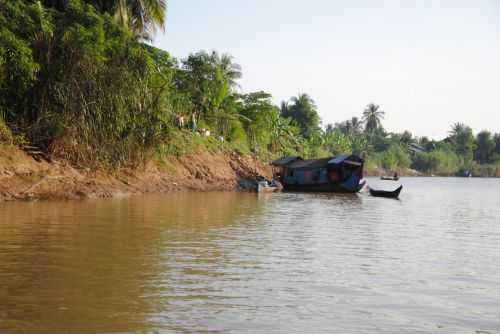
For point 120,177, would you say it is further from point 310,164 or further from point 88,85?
point 310,164

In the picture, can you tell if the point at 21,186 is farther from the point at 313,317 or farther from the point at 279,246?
the point at 313,317

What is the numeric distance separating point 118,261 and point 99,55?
14.2m

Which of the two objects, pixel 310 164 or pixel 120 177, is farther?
pixel 310 164

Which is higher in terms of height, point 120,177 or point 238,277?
point 120,177

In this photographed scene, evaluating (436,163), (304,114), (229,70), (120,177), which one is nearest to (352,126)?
(436,163)

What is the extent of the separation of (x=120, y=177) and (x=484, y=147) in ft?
300

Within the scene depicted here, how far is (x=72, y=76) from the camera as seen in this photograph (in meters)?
19.9

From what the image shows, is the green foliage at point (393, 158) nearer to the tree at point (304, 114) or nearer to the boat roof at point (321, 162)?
the tree at point (304, 114)

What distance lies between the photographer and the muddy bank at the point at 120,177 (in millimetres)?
17625

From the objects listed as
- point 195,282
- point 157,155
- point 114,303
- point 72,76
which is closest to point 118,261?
point 195,282

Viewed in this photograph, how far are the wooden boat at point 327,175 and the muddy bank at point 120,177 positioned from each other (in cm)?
233

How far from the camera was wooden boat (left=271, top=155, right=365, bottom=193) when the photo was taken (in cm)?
3253

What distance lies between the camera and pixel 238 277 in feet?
23.9

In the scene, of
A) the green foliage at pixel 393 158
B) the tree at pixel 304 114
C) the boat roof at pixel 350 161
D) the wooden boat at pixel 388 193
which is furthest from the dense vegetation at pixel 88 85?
the green foliage at pixel 393 158
